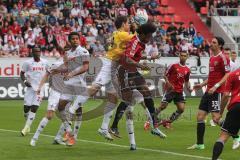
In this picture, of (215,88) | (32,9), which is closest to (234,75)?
(215,88)

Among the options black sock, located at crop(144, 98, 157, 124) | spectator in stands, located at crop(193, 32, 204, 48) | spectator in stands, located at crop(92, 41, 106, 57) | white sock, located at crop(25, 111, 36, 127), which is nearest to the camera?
black sock, located at crop(144, 98, 157, 124)

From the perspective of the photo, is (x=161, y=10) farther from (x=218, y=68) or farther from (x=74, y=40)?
(x=74, y=40)

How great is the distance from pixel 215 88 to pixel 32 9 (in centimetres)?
2565

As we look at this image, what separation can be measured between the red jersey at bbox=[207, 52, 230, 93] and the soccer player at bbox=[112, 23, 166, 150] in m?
1.57

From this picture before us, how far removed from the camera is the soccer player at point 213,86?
16.0 metres

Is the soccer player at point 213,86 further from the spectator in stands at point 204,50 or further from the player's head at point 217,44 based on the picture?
the spectator in stands at point 204,50

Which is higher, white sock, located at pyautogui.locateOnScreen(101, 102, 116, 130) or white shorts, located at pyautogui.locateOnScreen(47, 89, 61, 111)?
white shorts, located at pyautogui.locateOnScreen(47, 89, 61, 111)

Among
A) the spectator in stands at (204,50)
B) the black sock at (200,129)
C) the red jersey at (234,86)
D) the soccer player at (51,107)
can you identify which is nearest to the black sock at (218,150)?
the red jersey at (234,86)

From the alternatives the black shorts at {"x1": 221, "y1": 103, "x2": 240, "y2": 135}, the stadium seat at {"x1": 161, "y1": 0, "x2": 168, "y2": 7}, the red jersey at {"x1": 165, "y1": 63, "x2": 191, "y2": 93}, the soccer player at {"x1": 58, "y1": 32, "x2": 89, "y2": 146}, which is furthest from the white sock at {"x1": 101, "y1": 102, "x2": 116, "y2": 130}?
the stadium seat at {"x1": 161, "y1": 0, "x2": 168, "y2": 7}

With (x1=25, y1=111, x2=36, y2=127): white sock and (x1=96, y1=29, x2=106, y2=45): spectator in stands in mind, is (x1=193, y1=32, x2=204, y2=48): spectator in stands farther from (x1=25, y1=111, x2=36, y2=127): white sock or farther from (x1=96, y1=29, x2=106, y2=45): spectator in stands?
(x1=25, y1=111, x2=36, y2=127): white sock

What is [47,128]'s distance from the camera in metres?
20.9

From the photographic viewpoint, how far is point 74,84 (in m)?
16.5

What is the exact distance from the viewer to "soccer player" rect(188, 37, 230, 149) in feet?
52.4

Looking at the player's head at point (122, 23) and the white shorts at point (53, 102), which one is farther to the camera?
the white shorts at point (53, 102)
